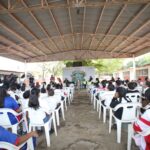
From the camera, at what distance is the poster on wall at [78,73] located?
19.6 metres

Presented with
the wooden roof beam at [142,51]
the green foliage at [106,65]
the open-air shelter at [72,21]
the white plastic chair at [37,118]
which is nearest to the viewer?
the white plastic chair at [37,118]

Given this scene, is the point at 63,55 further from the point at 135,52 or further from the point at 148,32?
the point at 148,32

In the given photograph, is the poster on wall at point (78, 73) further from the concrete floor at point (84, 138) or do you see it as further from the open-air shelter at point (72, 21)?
the concrete floor at point (84, 138)

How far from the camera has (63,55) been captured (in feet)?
62.6

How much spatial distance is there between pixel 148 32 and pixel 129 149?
342 inches

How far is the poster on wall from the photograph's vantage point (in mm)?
19562

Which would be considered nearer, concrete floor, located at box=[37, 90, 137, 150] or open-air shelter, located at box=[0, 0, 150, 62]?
concrete floor, located at box=[37, 90, 137, 150]

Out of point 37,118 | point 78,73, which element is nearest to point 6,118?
point 37,118

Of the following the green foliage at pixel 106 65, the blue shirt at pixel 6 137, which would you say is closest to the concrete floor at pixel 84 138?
the blue shirt at pixel 6 137

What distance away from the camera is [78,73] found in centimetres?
1964

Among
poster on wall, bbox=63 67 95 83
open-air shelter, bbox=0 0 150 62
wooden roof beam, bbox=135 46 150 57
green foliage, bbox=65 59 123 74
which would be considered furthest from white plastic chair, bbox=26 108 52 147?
green foliage, bbox=65 59 123 74

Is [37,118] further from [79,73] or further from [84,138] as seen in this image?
[79,73]

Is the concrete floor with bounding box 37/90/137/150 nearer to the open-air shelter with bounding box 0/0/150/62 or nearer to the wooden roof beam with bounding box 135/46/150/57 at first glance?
the open-air shelter with bounding box 0/0/150/62

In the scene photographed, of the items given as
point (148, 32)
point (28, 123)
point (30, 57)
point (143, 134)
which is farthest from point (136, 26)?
point (30, 57)
